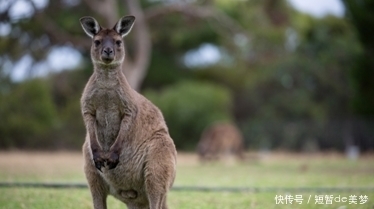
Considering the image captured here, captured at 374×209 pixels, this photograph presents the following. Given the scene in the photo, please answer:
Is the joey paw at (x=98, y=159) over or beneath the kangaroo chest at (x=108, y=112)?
beneath

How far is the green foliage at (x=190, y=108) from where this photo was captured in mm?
22750

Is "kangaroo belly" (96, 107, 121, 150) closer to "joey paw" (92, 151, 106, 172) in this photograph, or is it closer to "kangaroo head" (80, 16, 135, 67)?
"joey paw" (92, 151, 106, 172)

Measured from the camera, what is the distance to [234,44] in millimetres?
25312

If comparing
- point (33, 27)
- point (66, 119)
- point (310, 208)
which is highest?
point (33, 27)

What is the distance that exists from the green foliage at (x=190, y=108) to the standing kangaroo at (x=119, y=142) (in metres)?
17.1

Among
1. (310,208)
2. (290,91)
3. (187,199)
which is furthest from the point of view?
(290,91)

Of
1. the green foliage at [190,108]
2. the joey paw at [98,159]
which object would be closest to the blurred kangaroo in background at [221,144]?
the green foliage at [190,108]

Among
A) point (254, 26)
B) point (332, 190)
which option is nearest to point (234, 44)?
point (254, 26)

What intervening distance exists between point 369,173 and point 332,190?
3929 mm

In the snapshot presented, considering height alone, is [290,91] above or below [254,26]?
below

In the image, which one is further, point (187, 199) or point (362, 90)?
point (362, 90)

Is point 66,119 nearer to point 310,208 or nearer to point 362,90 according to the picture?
point 362,90

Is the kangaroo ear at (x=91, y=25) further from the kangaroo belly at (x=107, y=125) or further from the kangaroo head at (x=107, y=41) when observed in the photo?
the kangaroo belly at (x=107, y=125)

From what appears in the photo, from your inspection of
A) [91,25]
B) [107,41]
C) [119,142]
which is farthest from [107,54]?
[119,142]
